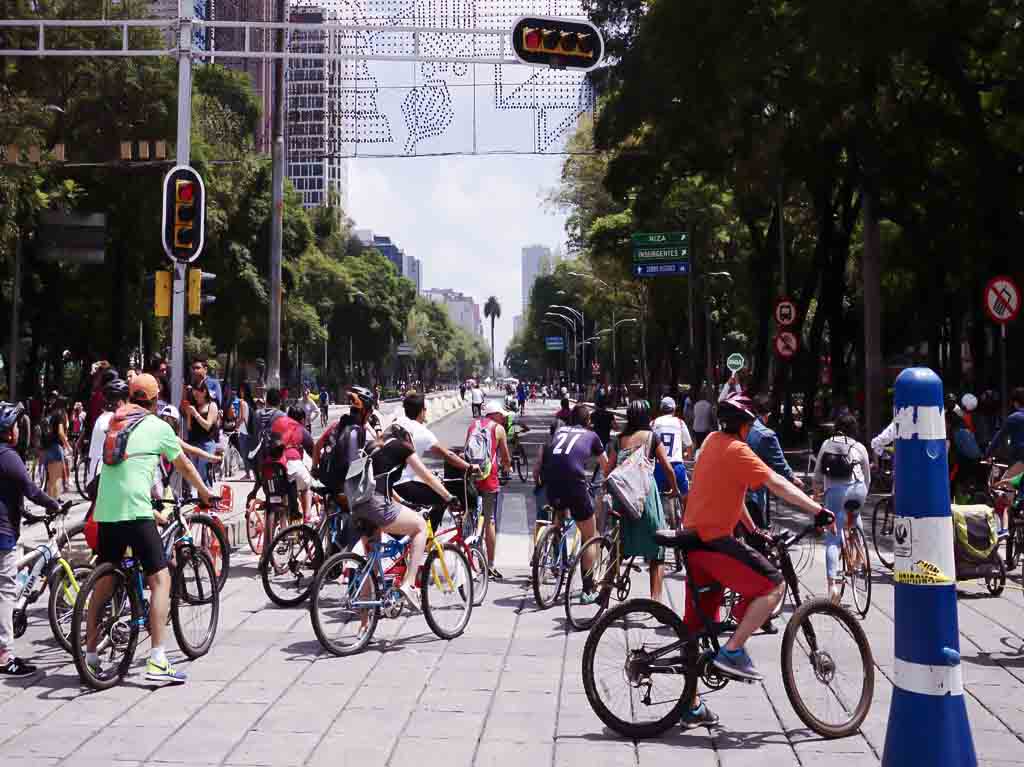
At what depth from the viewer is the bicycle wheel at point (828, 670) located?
6.27 metres

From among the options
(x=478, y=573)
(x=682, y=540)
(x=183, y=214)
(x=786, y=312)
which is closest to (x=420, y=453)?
(x=478, y=573)

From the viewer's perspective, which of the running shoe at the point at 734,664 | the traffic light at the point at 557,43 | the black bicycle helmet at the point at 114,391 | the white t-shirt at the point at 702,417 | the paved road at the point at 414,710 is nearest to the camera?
the paved road at the point at 414,710

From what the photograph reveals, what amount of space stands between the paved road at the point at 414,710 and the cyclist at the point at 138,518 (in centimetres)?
36

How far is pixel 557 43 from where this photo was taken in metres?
13.4

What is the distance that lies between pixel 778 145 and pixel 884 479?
6.57 m

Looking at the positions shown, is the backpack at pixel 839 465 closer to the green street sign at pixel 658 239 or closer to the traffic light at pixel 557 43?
the traffic light at pixel 557 43

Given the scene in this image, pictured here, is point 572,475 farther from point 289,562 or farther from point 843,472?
point 289,562

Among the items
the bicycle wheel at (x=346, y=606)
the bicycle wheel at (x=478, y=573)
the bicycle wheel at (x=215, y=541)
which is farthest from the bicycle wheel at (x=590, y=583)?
the bicycle wheel at (x=215, y=541)

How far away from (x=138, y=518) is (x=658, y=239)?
3240cm

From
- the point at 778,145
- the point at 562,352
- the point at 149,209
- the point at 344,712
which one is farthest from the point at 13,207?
the point at 562,352

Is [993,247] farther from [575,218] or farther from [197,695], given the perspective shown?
[575,218]

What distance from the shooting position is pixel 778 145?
75.8 feet

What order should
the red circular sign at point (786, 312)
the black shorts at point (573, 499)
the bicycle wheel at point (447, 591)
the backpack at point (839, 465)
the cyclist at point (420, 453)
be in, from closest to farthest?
the bicycle wheel at point (447, 591) < the cyclist at point (420, 453) < the black shorts at point (573, 499) < the backpack at point (839, 465) < the red circular sign at point (786, 312)

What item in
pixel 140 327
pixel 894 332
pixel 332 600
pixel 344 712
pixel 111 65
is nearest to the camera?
pixel 344 712
